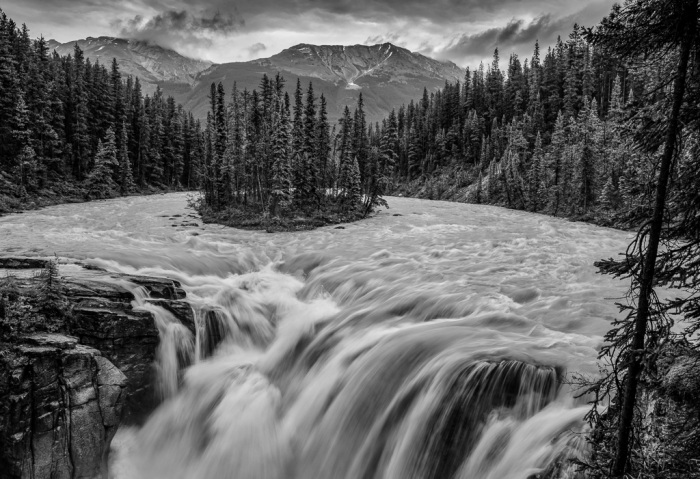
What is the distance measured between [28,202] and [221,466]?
41.0 meters

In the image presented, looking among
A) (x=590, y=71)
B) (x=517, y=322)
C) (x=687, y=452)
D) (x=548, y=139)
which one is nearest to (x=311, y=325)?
(x=517, y=322)

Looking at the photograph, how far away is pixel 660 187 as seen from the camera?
14.4 ft

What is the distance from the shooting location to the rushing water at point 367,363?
8.09m

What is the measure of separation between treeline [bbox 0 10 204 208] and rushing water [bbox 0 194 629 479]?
31463mm

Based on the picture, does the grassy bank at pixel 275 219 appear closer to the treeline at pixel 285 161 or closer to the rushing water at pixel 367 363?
the treeline at pixel 285 161

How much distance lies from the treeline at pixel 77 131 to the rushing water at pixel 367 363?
31463 mm

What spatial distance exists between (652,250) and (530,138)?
86584mm

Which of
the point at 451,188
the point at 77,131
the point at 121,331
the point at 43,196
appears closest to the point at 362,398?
the point at 121,331

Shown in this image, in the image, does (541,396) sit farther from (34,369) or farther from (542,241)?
(542,241)

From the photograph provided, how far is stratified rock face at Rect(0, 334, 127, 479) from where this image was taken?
7715mm

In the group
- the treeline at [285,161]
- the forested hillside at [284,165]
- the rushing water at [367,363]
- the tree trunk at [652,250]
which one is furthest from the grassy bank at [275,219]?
the tree trunk at [652,250]

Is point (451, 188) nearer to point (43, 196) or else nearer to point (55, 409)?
point (43, 196)

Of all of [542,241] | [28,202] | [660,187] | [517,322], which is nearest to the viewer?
[660,187]

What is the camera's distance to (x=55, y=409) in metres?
8.02
